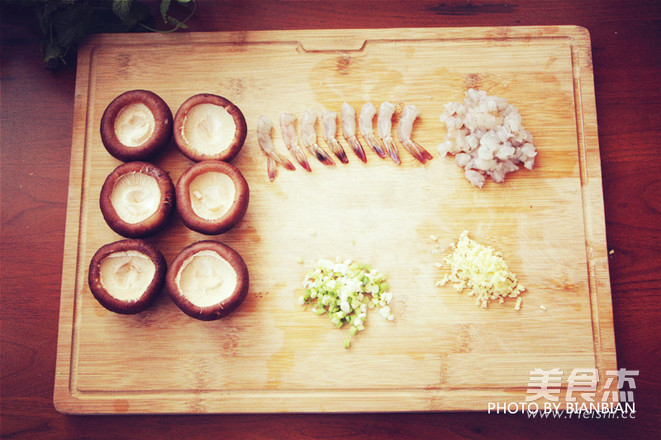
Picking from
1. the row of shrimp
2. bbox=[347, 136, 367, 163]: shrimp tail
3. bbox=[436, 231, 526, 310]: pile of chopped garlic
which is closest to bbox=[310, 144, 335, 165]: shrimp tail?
the row of shrimp

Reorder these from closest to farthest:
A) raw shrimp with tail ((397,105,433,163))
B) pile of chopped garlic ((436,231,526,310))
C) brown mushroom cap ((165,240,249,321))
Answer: brown mushroom cap ((165,240,249,321))
pile of chopped garlic ((436,231,526,310))
raw shrimp with tail ((397,105,433,163))

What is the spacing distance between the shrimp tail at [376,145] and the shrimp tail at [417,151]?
148mm

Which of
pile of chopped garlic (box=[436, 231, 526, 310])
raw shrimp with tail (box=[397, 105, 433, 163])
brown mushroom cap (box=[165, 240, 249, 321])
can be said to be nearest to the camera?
brown mushroom cap (box=[165, 240, 249, 321])

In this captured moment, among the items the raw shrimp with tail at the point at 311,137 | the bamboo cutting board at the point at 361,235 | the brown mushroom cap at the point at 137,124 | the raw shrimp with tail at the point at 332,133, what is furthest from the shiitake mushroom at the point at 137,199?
the raw shrimp with tail at the point at 332,133

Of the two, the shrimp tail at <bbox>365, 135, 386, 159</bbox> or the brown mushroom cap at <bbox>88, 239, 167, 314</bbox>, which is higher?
the shrimp tail at <bbox>365, 135, 386, 159</bbox>

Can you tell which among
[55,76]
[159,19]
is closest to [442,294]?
[159,19]

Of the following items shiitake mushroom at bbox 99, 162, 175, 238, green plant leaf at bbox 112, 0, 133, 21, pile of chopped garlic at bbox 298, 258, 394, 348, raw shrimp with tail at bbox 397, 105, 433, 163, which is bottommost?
pile of chopped garlic at bbox 298, 258, 394, 348

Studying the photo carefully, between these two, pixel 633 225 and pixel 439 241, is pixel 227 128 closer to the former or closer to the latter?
pixel 439 241

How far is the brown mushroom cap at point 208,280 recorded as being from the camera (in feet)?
7.91

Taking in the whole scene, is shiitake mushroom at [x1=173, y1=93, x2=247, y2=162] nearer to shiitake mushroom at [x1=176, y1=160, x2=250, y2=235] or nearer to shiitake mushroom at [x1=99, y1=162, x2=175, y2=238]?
shiitake mushroom at [x1=176, y1=160, x2=250, y2=235]

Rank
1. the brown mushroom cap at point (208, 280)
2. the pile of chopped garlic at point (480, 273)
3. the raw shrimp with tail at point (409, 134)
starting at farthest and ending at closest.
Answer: the raw shrimp with tail at point (409, 134), the pile of chopped garlic at point (480, 273), the brown mushroom cap at point (208, 280)

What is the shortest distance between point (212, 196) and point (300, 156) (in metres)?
0.58

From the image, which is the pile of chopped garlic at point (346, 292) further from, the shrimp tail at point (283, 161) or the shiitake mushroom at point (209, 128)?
the shiitake mushroom at point (209, 128)

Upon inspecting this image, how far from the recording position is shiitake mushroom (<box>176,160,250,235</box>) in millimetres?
2471
